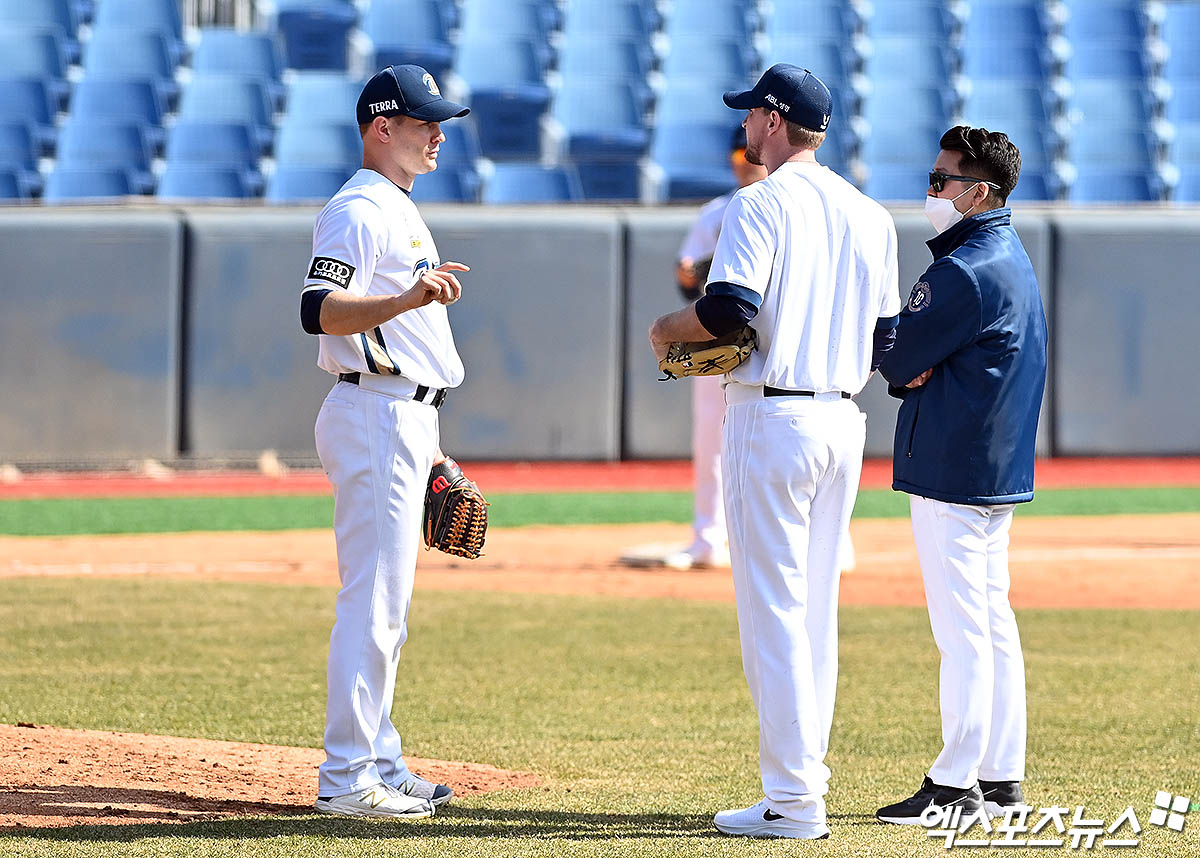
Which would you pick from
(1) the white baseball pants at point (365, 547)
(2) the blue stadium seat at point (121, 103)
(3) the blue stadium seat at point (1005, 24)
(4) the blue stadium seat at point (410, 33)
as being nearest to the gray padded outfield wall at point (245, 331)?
(2) the blue stadium seat at point (121, 103)

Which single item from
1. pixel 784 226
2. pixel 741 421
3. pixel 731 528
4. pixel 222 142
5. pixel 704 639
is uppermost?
pixel 222 142

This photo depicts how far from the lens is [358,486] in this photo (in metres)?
3.53

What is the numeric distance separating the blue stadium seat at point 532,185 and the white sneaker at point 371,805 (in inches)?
443

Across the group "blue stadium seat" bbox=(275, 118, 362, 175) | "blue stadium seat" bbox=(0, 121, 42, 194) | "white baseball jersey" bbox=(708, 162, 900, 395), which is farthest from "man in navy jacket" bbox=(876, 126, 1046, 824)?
"blue stadium seat" bbox=(0, 121, 42, 194)

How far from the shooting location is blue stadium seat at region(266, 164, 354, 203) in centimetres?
1413

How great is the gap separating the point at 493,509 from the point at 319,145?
5.23 metres

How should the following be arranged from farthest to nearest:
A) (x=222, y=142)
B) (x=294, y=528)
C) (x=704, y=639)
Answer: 1. (x=222, y=142)
2. (x=294, y=528)
3. (x=704, y=639)

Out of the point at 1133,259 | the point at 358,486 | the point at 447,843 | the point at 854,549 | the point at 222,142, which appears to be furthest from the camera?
the point at 222,142

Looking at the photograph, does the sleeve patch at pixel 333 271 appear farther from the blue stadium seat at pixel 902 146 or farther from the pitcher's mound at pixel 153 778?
the blue stadium seat at pixel 902 146

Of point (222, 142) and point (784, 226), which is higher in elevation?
point (222, 142)

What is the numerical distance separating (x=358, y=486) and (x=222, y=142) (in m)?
11.8

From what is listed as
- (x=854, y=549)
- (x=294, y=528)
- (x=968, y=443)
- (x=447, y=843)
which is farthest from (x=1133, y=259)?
(x=447, y=843)

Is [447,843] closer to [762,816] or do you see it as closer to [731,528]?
[762,816]

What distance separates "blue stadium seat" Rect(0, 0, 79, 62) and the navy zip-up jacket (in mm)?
13898
